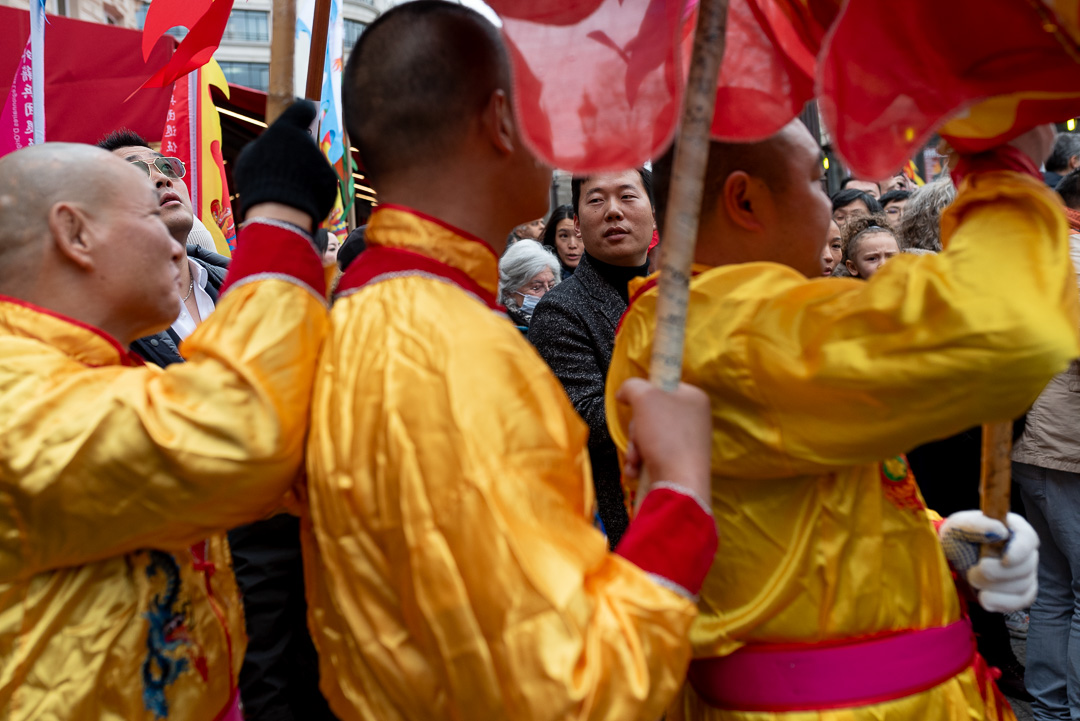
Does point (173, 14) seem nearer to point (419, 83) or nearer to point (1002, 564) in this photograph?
point (419, 83)

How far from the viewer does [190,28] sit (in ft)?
7.13

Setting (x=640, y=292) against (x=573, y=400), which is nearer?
(x=640, y=292)

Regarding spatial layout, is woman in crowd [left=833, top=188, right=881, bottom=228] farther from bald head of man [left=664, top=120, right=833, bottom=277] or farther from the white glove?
the white glove

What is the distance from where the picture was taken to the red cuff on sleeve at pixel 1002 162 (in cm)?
147

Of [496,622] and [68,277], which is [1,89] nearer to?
[68,277]

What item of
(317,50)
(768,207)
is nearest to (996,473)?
(768,207)

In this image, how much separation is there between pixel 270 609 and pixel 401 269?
206 centimetres

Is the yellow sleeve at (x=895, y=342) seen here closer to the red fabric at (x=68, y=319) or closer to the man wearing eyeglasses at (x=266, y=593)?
the red fabric at (x=68, y=319)

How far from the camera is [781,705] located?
1546mm

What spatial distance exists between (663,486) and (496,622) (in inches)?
12.3

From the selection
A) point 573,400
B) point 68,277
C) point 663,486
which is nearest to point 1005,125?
point 663,486

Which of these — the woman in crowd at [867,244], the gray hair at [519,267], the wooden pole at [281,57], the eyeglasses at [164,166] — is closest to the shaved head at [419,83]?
the wooden pole at [281,57]

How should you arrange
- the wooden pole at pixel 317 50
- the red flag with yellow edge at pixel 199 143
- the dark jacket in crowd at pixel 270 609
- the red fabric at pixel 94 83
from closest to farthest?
the wooden pole at pixel 317 50
the dark jacket in crowd at pixel 270 609
the red flag with yellow edge at pixel 199 143
the red fabric at pixel 94 83

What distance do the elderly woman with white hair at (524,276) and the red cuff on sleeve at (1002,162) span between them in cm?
348
